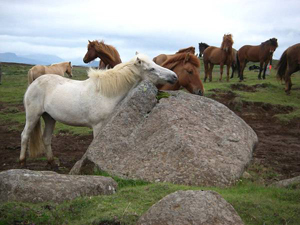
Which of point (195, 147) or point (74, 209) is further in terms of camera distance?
point (195, 147)

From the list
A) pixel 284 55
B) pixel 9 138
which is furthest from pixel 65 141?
pixel 284 55

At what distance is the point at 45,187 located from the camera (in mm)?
4391

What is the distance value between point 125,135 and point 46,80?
99.1 inches

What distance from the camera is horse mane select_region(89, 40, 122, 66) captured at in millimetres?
12688

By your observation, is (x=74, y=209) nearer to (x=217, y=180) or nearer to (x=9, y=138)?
(x=217, y=180)

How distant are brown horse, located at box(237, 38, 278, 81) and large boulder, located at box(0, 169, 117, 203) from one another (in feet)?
60.1

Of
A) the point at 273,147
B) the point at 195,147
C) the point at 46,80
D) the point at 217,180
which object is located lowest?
the point at 273,147

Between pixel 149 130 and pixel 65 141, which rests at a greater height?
pixel 149 130

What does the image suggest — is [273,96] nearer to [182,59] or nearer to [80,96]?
[182,59]

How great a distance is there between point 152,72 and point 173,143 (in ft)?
6.35

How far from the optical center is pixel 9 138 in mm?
10758

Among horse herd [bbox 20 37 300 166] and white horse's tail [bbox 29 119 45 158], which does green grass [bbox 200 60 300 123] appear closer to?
horse herd [bbox 20 37 300 166]

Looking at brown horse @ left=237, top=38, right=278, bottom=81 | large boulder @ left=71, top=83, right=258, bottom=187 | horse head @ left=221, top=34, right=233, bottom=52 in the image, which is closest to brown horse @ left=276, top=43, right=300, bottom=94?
brown horse @ left=237, top=38, right=278, bottom=81

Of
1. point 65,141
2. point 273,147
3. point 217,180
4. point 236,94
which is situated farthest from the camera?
point 236,94
